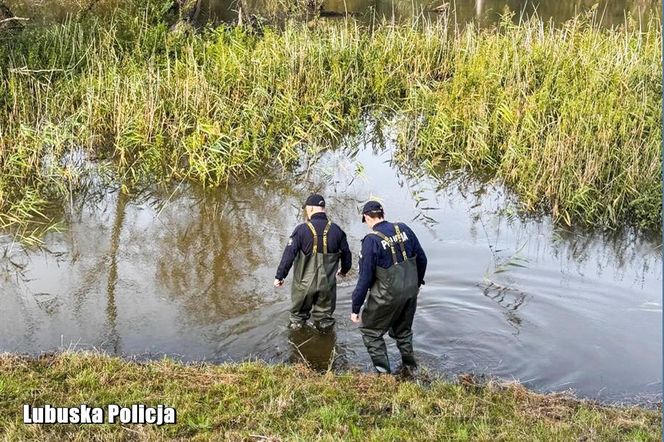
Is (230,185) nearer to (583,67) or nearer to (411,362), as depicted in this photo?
(411,362)

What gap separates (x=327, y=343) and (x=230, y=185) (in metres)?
4.23

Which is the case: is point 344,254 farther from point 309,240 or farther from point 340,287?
point 340,287

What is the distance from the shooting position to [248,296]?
25.8ft

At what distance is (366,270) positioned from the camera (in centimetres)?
617

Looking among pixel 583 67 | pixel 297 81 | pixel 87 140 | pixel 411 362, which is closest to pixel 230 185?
pixel 87 140

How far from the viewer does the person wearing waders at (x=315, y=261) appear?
22.7 ft

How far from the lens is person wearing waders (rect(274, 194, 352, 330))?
6926 mm

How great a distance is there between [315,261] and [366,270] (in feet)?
3.07

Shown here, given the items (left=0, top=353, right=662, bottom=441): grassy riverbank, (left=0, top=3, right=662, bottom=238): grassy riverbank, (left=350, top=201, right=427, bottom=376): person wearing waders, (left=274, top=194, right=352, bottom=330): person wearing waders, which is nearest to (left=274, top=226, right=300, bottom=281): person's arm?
(left=274, top=194, right=352, bottom=330): person wearing waders

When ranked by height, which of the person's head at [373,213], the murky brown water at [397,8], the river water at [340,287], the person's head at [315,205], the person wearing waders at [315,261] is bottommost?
the river water at [340,287]

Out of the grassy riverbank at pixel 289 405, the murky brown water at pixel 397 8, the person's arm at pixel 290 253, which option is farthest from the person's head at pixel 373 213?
the murky brown water at pixel 397 8

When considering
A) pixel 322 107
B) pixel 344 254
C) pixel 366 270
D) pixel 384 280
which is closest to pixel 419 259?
pixel 384 280

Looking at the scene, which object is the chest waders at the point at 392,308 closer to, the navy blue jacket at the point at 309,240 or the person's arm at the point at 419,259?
the person's arm at the point at 419,259

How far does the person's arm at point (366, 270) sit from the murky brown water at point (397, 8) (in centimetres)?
1126
